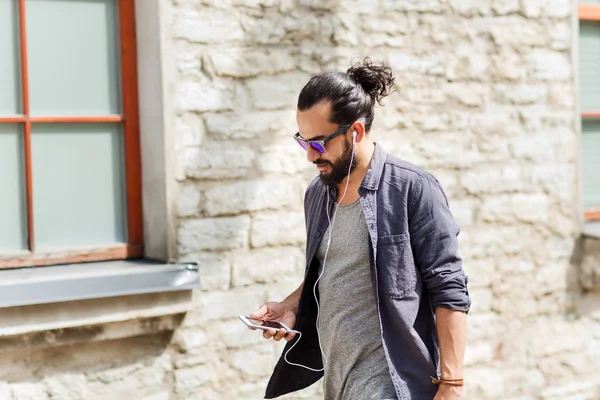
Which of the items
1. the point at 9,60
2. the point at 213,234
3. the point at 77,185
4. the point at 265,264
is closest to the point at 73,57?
the point at 9,60

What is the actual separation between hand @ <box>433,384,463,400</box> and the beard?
28.6 inches

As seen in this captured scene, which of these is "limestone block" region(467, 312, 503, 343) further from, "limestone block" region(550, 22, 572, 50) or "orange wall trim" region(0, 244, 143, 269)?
"orange wall trim" region(0, 244, 143, 269)

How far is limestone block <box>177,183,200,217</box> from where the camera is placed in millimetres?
4078

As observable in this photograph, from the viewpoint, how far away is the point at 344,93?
2.67 meters

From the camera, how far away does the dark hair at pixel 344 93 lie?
2658 millimetres

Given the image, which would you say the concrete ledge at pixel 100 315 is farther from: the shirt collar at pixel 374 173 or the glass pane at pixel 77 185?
the shirt collar at pixel 374 173

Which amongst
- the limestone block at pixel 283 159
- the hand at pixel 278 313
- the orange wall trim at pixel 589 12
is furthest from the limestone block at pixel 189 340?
the orange wall trim at pixel 589 12

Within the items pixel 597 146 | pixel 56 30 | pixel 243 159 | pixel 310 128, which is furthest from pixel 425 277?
pixel 597 146

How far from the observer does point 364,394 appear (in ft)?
8.63

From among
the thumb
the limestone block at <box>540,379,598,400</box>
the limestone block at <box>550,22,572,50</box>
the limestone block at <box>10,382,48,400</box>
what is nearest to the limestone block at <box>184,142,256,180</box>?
the limestone block at <box>10,382,48,400</box>

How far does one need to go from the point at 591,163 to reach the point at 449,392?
327 centimetres

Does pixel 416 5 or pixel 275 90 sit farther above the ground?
pixel 416 5

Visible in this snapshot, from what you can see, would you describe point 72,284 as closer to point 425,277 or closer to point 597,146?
point 425,277

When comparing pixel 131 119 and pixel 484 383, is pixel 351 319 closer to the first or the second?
pixel 131 119
